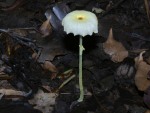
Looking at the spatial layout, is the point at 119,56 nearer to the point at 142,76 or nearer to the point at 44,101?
the point at 142,76

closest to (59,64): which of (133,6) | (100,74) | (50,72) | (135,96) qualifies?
(50,72)

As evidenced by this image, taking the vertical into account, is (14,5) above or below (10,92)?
above

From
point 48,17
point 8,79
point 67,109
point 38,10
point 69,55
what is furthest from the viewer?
point 38,10

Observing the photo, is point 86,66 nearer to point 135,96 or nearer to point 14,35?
point 135,96

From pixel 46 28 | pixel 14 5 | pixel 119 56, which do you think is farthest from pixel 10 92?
pixel 14 5

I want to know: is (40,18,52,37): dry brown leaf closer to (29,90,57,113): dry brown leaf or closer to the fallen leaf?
the fallen leaf

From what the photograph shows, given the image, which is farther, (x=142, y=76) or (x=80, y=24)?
(x=142, y=76)

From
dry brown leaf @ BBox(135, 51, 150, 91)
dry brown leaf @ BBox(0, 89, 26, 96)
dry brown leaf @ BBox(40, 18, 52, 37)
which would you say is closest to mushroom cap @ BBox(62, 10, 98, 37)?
dry brown leaf @ BBox(135, 51, 150, 91)
